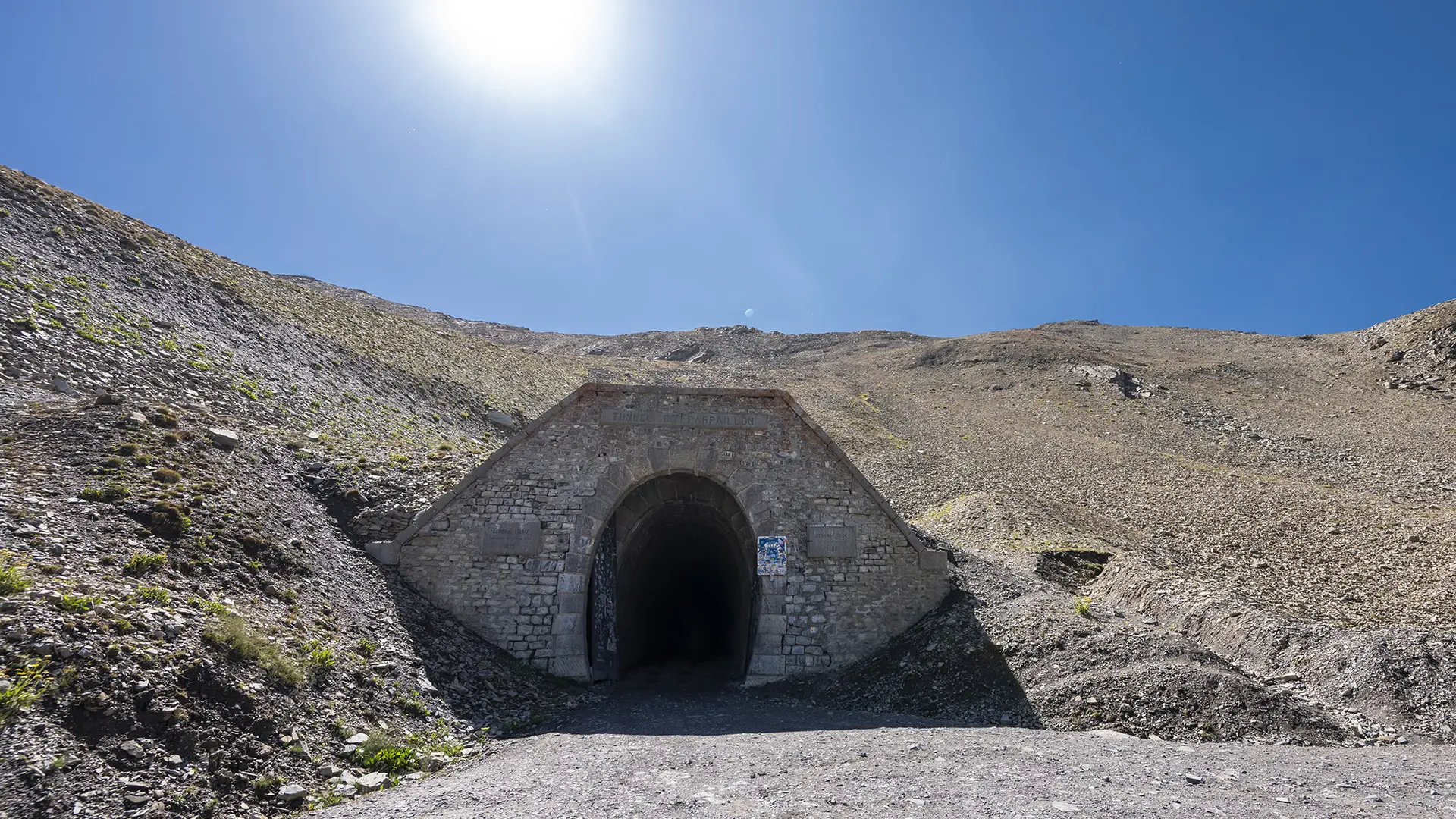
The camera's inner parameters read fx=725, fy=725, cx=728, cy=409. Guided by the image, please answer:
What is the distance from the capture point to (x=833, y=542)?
14.5 metres

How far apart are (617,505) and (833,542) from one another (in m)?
4.48

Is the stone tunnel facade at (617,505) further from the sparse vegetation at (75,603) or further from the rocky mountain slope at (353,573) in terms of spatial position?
the sparse vegetation at (75,603)

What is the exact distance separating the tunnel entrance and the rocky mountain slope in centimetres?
355

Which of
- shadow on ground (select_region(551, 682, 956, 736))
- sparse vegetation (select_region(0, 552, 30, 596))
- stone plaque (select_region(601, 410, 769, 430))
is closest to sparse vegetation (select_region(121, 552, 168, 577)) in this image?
sparse vegetation (select_region(0, 552, 30, 596))

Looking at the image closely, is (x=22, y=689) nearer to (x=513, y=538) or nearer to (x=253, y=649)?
(x=253, y=649)

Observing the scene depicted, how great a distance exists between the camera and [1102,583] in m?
16.8

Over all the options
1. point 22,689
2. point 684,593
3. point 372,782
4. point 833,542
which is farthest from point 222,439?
point 684,593

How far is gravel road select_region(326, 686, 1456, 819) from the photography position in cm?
662

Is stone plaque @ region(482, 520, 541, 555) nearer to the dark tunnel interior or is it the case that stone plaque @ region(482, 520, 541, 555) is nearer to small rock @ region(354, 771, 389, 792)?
the dark tunnel interior

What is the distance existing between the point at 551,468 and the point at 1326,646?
13434 mm

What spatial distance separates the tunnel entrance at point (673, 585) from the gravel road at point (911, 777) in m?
5.86

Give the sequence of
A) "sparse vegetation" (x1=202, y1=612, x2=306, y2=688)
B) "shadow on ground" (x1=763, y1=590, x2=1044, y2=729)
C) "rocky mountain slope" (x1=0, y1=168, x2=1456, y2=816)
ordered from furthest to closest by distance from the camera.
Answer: "shadow on ground" (x1=763, y1=590, x2=1044, y2=729)
"sparse vegetation" (x1=202, y1=612, x2=306, y2=688)
"rocky mountain slope" (x1=0, y1=168, x2=1456, y2=816)

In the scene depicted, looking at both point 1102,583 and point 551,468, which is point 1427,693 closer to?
point 1102,583

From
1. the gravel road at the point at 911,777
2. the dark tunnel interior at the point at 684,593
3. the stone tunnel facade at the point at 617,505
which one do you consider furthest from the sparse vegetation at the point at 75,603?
the dark tunnel interior at the point at 684,593
